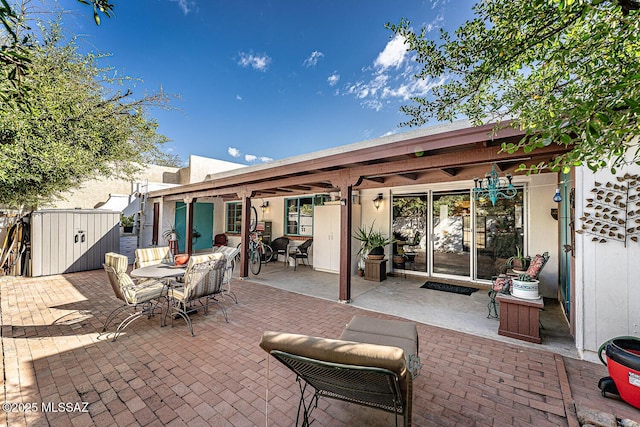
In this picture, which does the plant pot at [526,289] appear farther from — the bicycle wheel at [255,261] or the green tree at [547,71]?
the bicycle wheel at [255,261]

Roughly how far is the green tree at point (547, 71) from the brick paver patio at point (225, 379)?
6.34 feet

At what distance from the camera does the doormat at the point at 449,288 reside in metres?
Result: 5.47

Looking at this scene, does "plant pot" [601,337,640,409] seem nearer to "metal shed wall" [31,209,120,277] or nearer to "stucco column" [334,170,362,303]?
"stucco column" [334,170,362,303]

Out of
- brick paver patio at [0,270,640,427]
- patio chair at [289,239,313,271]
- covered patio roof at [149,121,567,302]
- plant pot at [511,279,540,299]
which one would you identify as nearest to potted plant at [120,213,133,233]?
covered patio roof at [149,121,567,302]

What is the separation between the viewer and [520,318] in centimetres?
330

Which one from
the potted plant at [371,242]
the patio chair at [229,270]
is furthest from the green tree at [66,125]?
the potted plant at [371,242]

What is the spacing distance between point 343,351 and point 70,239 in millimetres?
9091

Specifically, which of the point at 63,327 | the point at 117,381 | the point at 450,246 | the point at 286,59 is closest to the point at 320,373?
the point at 117,381

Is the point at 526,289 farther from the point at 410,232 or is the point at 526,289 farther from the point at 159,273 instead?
the point at 159,273

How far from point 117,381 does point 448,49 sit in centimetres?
423

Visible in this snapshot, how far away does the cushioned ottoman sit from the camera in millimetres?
2085

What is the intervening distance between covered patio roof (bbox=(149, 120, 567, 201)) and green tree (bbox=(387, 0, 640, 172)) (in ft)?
1.50

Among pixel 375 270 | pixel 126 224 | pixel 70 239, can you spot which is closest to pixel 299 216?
pixel 375 270

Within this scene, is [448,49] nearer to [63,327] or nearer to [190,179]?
[63,327]
